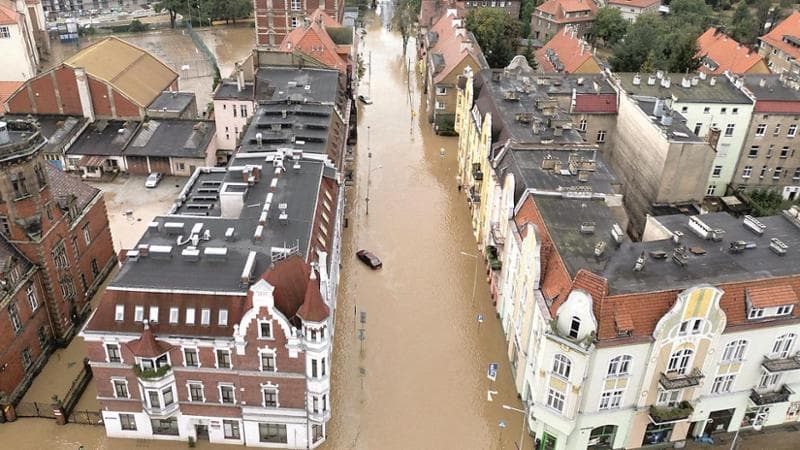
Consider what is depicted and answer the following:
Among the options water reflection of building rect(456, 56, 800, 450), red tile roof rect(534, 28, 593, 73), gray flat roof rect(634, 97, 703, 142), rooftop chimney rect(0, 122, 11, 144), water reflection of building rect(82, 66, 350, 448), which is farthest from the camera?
red tile roof rect(534, 28, 593, 73)

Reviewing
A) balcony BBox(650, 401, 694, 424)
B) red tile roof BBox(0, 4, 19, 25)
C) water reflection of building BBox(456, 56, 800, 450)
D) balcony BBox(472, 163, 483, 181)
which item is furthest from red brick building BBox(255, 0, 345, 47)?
balcony BBox(650, 401, 694, 424)

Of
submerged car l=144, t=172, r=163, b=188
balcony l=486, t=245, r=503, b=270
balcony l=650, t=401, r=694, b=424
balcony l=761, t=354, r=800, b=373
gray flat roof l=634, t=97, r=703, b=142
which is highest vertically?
gray flat roof l=634, t=97, r=703, b=142

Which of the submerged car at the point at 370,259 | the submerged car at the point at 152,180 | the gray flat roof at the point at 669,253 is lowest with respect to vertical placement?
the submerged car at the point at 370,259

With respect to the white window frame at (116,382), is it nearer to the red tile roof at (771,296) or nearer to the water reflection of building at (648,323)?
the water reflection of building at (648,323)

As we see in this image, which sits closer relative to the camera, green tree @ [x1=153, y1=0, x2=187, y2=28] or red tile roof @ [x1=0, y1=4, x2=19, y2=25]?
red tile roof @ [x1=0, y1=4, x2=19, y2=25]

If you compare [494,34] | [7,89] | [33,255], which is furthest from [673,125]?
[7,89]

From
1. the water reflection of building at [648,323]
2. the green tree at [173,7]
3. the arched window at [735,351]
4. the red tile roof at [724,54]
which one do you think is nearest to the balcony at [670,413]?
the water reflection of building at [648,323]

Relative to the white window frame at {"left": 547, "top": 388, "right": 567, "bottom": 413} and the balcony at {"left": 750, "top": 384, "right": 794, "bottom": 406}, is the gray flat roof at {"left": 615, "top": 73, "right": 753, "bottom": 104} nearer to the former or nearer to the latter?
the balcony at {"left": 750, "top": 384, "right": 794, "bottom": 406}
